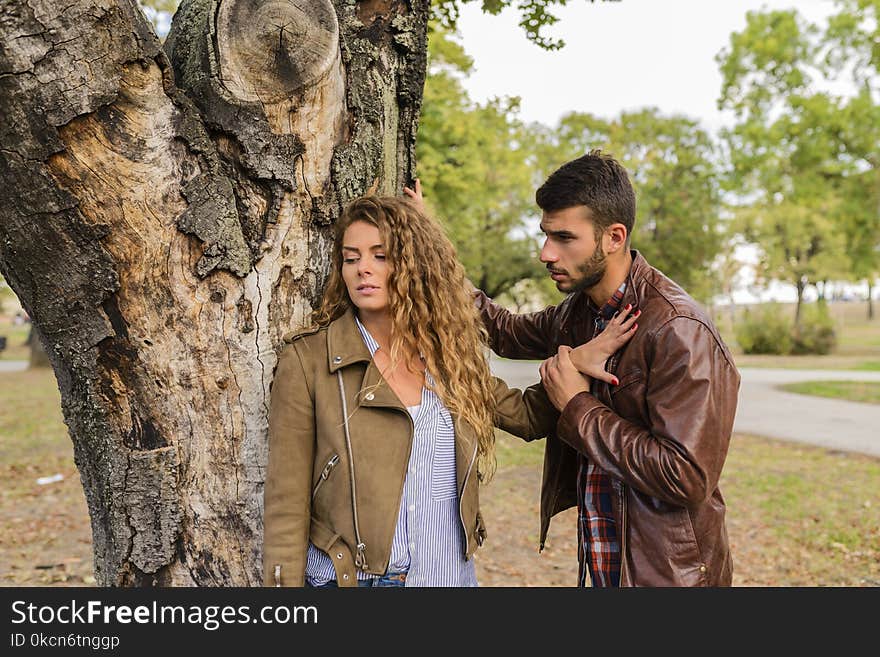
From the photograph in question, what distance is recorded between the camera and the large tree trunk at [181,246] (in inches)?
93.2

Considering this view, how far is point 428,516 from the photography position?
8.45 feet

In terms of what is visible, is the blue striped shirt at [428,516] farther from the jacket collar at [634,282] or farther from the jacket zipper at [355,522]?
the jacket collar at [634,282]

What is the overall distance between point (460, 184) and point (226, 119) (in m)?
11.1

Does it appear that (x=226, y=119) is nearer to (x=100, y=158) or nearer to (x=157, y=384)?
(x=100, y=158)

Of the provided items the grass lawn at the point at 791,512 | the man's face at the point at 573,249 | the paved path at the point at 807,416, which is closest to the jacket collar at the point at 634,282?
the man's face at the point at 573,249

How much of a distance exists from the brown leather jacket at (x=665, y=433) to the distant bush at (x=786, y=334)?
25738 mm

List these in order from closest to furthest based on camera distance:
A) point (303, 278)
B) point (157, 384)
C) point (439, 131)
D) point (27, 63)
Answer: point (27, 63), point (157, 384), point (303, 278), point (439, 131)

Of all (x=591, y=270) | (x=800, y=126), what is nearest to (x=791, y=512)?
(x=591, y=270)

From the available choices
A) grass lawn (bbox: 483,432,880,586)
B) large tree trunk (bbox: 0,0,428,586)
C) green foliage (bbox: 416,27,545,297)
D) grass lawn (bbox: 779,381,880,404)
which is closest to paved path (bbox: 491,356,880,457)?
grass lawn (bbox: 779,381,880,404)

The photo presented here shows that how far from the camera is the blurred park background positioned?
7137mm

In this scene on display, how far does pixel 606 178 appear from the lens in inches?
111

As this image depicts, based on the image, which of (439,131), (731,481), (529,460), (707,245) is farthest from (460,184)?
(707,245)

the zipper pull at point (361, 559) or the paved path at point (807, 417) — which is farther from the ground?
the zipper pull at point (361, 559)

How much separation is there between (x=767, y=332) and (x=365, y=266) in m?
26.4
